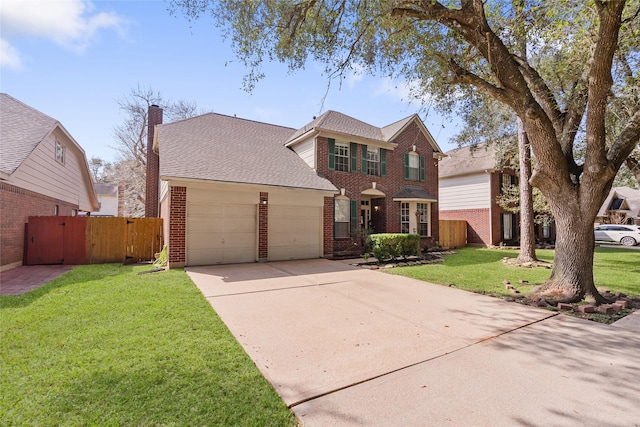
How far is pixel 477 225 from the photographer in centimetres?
1981

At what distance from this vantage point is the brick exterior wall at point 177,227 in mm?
9609

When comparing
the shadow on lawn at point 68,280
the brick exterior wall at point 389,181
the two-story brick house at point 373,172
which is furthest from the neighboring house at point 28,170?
the brick exterior wall at point 389,181

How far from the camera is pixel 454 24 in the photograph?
20.7ft

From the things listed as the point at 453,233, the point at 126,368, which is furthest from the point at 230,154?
the point at 453,233

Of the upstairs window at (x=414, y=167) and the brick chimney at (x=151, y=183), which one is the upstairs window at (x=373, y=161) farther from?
the brick chimney at (x=151, y=183)

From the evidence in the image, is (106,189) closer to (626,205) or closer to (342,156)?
(342,156)

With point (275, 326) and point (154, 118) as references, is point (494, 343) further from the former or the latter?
point (154, 118)

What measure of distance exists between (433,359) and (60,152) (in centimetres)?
1699

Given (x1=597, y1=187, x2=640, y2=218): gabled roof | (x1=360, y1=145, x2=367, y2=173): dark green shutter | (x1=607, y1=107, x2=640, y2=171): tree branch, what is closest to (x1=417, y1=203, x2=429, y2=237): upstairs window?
(x1=360, y1=145, x2=367, y2=173): dark green shutter

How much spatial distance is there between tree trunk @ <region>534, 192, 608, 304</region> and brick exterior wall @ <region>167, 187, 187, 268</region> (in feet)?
32.5

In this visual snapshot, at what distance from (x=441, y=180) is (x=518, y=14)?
53.1 ft

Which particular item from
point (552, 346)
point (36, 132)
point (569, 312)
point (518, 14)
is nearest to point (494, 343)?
point (552, 346)

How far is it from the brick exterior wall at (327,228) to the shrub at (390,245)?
6.34 feet

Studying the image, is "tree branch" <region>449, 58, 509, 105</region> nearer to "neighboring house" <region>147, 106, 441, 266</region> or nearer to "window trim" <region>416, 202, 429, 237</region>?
"neighboring house" <region>147, 106, 441, 266</region>
